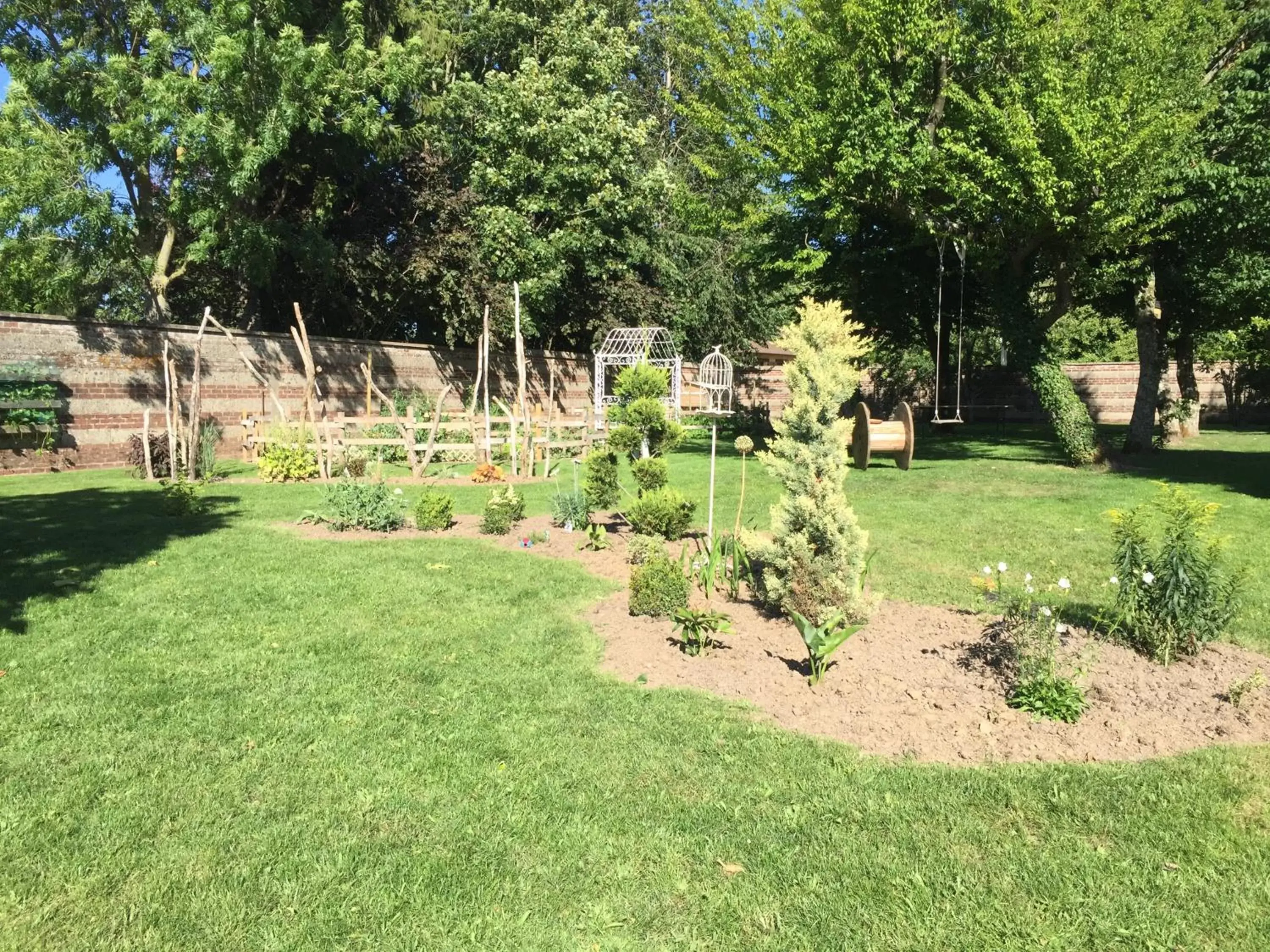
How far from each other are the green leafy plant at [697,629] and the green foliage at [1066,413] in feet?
39.5

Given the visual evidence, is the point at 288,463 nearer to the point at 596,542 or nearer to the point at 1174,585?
the point at 596,542

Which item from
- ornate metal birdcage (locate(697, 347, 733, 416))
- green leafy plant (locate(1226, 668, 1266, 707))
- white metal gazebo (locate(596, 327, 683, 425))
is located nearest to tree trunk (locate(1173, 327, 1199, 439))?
ornate metal birdcage (locate(697, 347, 733, 416))

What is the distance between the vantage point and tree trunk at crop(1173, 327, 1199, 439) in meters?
20.2

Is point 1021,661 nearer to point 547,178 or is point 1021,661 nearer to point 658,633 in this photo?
point 658,633

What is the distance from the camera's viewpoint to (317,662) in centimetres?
493

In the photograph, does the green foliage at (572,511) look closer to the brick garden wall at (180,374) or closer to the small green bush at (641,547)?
the small green bush at (641,547)

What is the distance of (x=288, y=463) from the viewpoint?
13422 millimetres

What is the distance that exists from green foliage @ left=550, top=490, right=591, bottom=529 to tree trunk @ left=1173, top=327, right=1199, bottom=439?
1746 centimetres

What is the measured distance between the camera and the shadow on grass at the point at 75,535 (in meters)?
6.45

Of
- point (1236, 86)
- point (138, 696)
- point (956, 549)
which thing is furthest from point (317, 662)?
point (1236, 86)

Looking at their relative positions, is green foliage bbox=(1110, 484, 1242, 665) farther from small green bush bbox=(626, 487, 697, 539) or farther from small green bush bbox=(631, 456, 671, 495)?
small green bush bbox=(631, 456, 671, 495)

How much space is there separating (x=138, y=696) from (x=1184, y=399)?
929 inches

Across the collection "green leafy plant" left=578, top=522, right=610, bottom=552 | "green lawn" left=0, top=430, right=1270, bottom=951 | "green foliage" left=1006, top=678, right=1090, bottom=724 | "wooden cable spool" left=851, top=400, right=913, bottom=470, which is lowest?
"green lawn" left=0, top=430, right=1270, bottom=951

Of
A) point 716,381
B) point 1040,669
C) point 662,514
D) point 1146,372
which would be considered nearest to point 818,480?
point 1040,669
